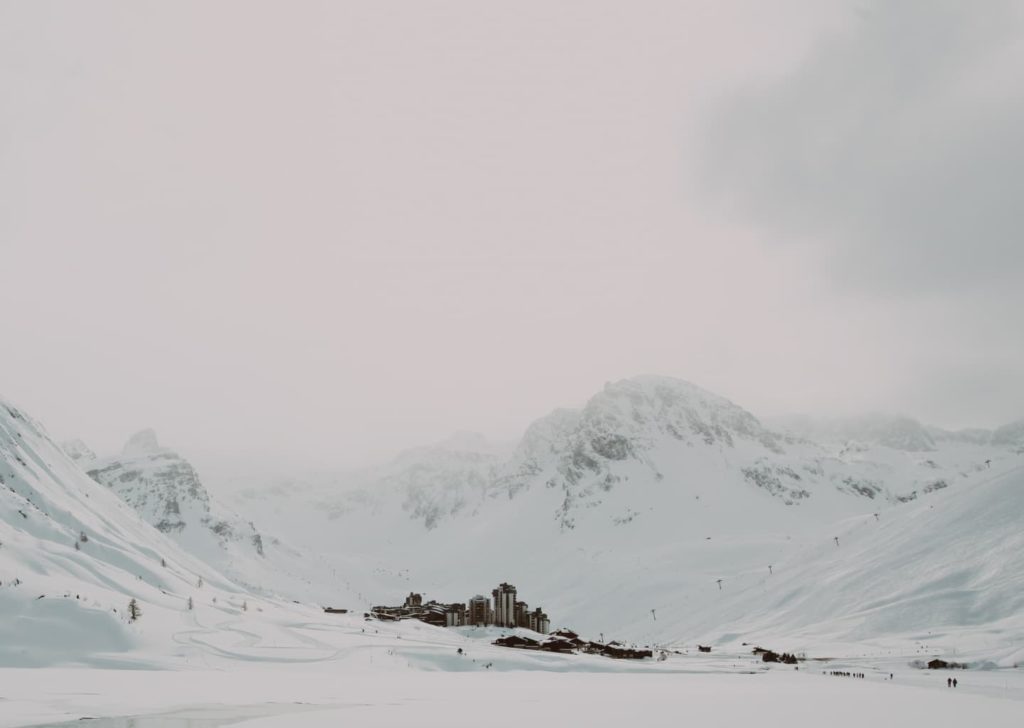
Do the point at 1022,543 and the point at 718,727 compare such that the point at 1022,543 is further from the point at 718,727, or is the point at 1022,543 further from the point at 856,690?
the point at 718,727

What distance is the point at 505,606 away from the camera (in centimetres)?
14850

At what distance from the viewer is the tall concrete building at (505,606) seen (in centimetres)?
14750

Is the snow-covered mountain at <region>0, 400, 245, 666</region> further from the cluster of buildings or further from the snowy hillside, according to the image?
the snowy hillside

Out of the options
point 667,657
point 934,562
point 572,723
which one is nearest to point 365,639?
point 667,657

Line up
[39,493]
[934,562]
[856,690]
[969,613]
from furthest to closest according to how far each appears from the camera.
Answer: [934,562] → [969,613] → [39,493] → [856,690]

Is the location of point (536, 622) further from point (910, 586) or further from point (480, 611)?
point (910, 586)

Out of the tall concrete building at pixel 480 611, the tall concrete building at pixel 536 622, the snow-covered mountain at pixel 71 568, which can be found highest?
the snow-covered mountain at pixel 71 568

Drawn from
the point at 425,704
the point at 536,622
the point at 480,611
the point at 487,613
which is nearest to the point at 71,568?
the point at 425,704

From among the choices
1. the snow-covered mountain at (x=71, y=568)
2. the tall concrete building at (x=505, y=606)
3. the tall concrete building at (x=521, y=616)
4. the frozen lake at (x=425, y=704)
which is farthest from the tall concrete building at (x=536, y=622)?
the frozen lake at (x=425, y=704)

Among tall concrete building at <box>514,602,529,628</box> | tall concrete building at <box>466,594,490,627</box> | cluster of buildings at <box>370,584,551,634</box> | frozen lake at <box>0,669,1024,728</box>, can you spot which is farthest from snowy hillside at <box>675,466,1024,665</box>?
frozen lake at <box>0,669,1024,728</box>

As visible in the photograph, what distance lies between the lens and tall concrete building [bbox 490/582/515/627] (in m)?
148

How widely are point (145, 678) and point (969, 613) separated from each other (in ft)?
320

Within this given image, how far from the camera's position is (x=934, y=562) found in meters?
115

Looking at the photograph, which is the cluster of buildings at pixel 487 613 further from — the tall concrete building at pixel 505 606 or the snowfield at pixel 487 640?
the snowfield at pixel 487 640
